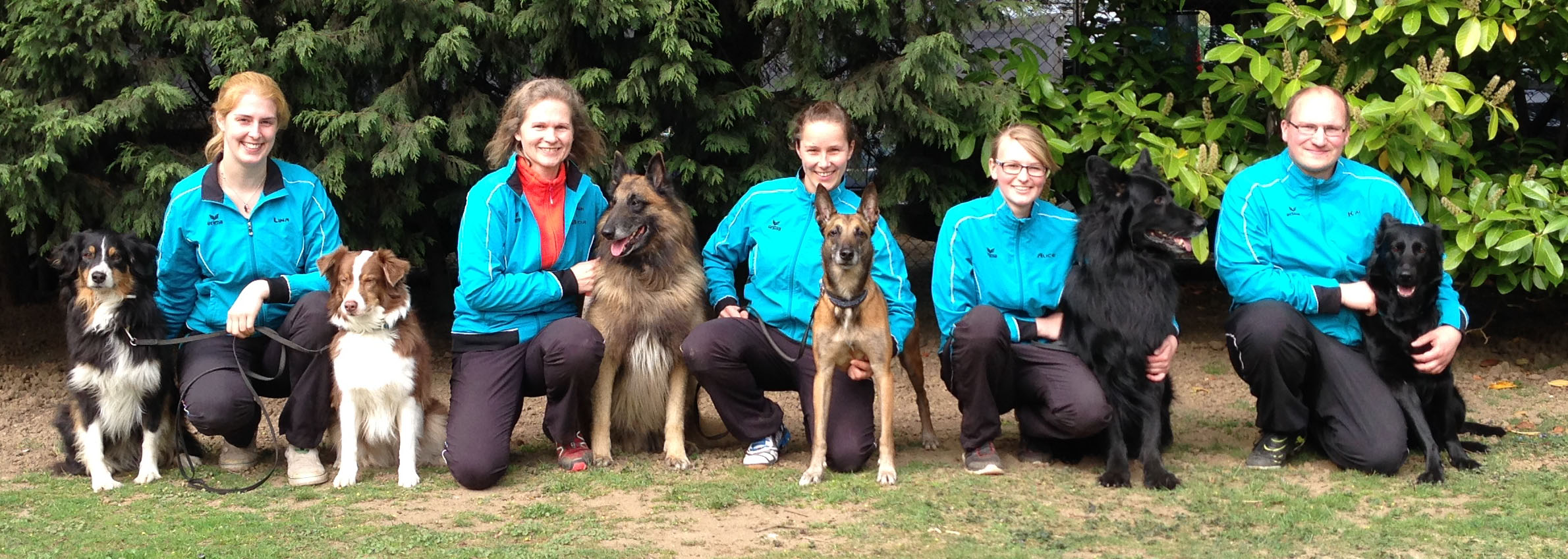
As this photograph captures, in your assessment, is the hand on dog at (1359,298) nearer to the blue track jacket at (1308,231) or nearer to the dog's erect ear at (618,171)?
the blue track jacket at (1308,231)

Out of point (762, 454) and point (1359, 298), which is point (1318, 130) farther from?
point (762, 454)

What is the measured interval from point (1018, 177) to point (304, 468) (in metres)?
2.82

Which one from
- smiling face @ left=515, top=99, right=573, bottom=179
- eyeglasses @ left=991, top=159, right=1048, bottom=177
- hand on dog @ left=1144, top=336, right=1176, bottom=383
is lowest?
hand on dog @ left=1144, top=336, right=1176, bottom=383

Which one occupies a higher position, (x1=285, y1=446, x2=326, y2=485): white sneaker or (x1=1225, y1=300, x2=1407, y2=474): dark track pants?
(x1=1225, y1=300, x2=1407, y2=474): dark track pants

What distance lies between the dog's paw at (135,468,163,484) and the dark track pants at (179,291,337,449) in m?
0.22

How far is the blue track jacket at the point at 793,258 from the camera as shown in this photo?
15.8 feet

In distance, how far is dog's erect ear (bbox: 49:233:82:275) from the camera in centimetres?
436

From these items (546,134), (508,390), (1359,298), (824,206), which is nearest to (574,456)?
(508,390)

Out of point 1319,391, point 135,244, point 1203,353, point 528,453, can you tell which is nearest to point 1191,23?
point 1203,353

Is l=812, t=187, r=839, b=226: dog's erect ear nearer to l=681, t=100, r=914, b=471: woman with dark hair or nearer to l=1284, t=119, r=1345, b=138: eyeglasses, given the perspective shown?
l=681, t=100, r=914, b=471: woman with dark hair

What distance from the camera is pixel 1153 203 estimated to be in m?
4.30

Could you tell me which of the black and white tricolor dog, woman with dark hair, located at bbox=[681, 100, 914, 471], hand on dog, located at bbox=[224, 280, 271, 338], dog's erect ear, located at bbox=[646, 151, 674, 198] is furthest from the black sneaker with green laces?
the black and white tricolor dog

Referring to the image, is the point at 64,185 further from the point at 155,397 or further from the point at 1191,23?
the point at 1191,23

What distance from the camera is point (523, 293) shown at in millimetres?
4676
